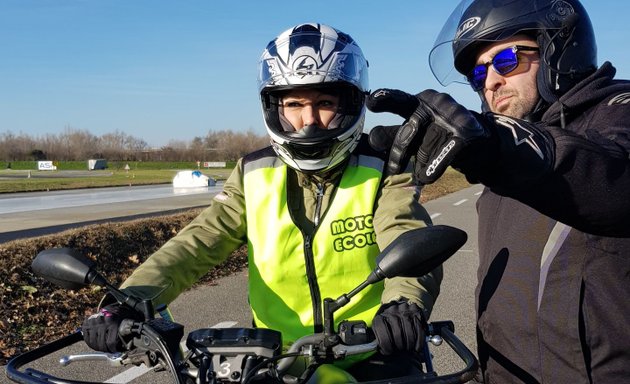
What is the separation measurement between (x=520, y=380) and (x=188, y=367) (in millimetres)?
1362

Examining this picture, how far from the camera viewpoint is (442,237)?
192 cm

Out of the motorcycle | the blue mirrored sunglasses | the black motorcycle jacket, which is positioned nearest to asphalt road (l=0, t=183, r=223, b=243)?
the motorcycle

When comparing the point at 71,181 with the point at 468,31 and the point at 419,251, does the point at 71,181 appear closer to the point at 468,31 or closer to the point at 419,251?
the point at 468,31

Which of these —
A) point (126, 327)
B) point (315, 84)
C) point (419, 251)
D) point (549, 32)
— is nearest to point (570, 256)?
point (419, 251)

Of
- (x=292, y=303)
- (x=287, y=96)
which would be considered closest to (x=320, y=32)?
(x=287, y=96)

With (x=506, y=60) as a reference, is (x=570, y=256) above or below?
below

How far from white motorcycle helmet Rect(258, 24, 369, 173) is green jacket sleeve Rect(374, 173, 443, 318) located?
0.31m

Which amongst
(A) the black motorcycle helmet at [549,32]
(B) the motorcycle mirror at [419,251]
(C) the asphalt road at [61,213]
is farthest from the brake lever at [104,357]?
(C) the asphalt road at [61,213]

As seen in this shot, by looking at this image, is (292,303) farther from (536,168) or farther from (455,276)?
(455,276)

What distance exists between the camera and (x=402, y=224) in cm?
285

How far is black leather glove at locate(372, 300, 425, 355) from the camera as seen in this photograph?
1.96 metres

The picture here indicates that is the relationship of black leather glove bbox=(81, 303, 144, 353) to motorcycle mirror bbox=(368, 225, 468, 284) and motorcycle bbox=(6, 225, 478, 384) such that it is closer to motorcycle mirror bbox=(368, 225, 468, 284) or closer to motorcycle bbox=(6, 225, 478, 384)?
motorcycle bbox=(6, 225, 478, 384)

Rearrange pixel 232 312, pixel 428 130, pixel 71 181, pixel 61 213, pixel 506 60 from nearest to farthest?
pixel 428 130 < pixel 506 60 < pixel 232 312 < pixel 61 213 < pixel 71 181

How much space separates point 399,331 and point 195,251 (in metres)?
1.39
